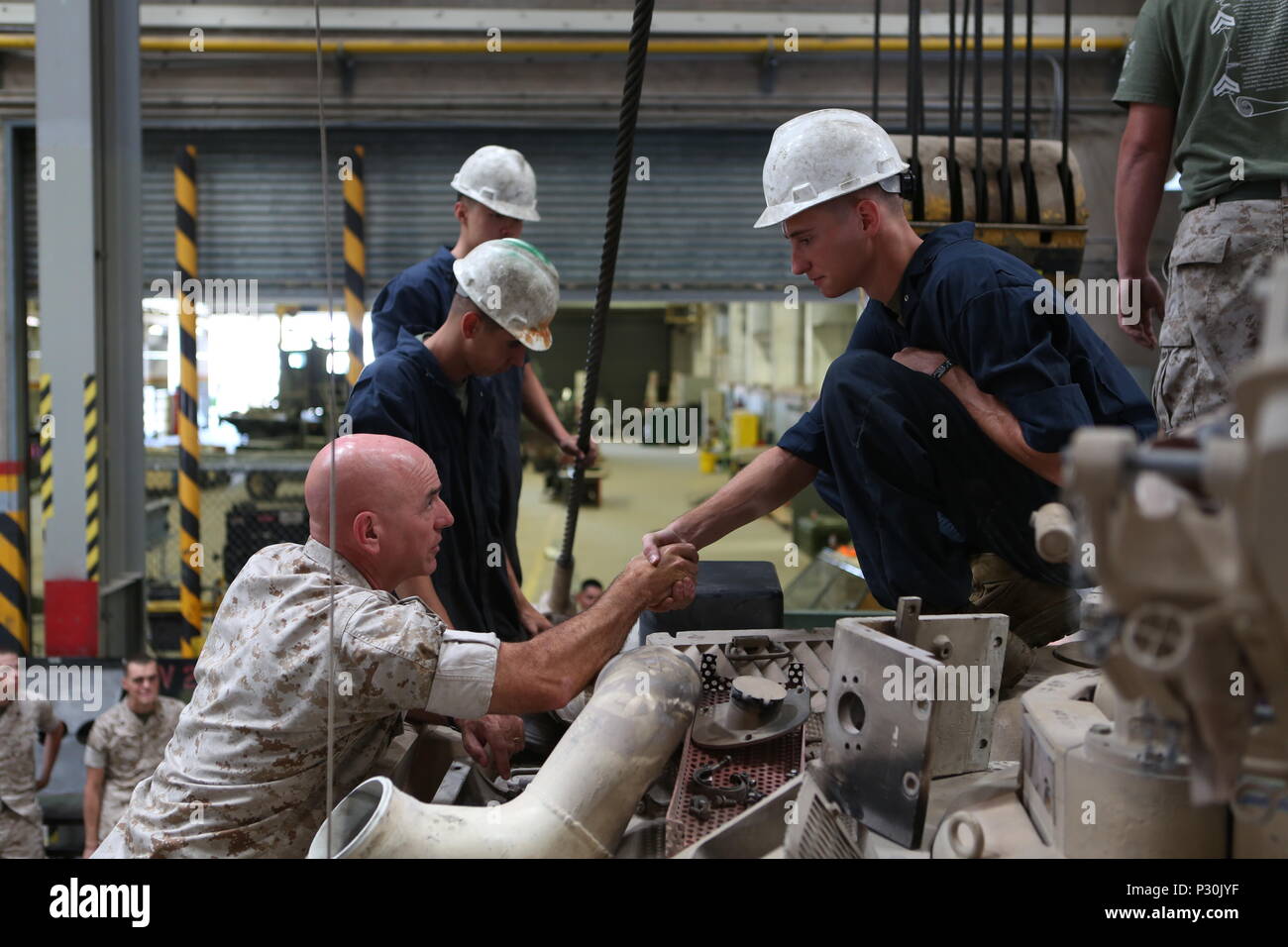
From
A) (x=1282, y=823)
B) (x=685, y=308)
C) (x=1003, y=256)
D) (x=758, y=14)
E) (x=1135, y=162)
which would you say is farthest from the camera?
(x=685, y=308)

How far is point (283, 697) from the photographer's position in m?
1.90

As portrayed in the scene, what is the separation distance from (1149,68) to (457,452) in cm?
197

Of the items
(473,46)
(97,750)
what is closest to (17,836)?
(97,750)

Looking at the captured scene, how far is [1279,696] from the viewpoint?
1033 mm

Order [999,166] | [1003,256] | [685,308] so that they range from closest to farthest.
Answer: [1003,256]
[999,166]
[685,308]

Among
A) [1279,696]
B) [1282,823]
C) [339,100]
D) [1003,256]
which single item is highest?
[339,100]

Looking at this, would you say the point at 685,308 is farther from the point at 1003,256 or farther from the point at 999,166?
the point at 1003,256

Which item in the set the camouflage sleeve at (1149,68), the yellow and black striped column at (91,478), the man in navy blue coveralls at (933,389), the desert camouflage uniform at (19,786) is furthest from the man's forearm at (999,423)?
the yellow and black striped column at (91,478)

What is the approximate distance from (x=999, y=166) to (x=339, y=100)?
510 centimetres

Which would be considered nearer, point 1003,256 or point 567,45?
point 1003,256

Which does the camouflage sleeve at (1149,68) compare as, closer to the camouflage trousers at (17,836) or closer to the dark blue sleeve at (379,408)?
the dark blue sleeve at (379,408)

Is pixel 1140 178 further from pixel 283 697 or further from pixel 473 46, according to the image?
pixel 473 46
